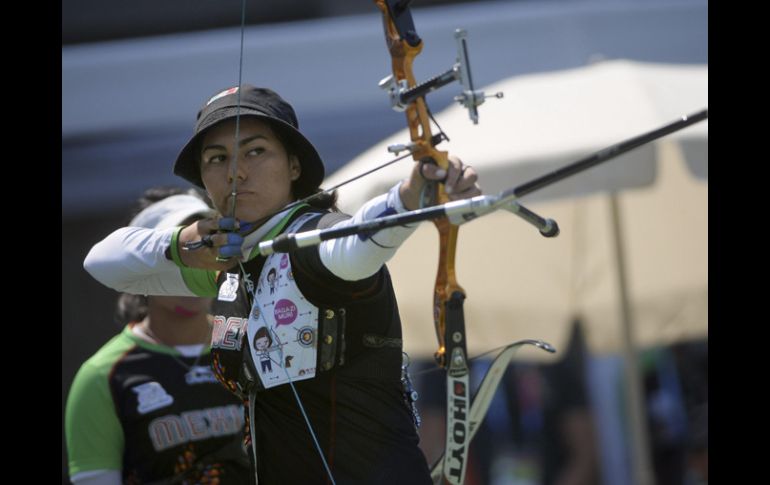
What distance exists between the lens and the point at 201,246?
2301 mm

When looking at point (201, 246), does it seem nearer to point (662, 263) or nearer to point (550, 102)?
point (550, 102)

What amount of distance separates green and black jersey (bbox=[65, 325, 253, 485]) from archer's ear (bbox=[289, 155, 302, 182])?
3.67 feet

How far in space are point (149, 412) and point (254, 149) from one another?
1236mm

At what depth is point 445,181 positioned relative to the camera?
1975 mm

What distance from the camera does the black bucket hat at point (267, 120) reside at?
2340 mm

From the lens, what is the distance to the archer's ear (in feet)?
7.91

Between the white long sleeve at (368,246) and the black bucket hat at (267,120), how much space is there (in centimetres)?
34

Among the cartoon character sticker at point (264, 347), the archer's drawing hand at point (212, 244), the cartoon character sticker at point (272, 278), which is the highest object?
the archer's drawing hand at point (212, 244)

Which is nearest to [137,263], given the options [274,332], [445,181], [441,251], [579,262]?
[274,332]

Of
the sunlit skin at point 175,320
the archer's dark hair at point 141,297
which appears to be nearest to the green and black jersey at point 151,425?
the sunlit skin at point 175,320

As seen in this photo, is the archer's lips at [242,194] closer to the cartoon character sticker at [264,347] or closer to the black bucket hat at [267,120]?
the black bucket hat at [267,120]

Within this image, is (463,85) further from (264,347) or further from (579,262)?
(579,262)
